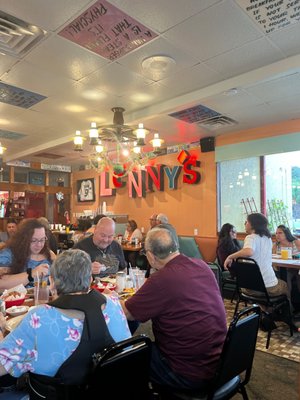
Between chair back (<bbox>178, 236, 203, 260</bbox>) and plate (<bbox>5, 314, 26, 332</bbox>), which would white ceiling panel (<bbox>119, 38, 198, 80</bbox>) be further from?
chair back (<bbox>178, 236, 203, 260</bbox>)

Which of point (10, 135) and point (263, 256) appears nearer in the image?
point (263, 256)

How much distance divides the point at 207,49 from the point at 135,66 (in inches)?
32.1

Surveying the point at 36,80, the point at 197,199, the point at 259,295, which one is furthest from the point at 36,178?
the point at 259,295

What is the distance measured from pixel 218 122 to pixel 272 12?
9.11 feet

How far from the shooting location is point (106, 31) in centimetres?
285

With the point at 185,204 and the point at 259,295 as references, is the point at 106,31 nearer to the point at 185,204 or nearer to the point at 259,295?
the point at 259,295

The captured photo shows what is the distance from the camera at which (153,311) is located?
1694 mm

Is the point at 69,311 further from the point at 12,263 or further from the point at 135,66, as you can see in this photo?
the point at 135,66

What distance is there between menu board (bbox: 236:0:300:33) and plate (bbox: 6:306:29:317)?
2.73 m

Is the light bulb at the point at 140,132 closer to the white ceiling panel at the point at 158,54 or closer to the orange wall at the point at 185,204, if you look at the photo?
the white ceiling panel at the point at 158,54

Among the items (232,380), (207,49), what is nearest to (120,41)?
(207,49)

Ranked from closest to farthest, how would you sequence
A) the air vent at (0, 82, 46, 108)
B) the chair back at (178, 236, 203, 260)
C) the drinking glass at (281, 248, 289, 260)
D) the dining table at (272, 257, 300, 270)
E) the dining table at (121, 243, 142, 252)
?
1. the dining table at (272, 257, 300, 270)
2. the air vent at (0, 82, 46, 108)
3. the drinking glass at (281, 248, 289, 260)
4. the dining table at (121, 243, 142, 252)
5. the chair back at (178, 236, 203, 260)

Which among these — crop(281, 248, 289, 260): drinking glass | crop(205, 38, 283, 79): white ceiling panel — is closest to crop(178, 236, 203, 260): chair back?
crop(281, 248, 289, 260): drinking glass

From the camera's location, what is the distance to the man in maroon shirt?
1.66 meters
